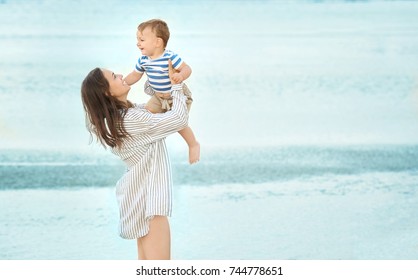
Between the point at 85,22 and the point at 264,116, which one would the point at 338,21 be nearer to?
the point at 85,22

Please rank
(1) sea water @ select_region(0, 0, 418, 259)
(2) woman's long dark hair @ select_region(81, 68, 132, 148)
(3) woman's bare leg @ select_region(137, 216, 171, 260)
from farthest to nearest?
(1) sea water @ select_region(0, 0, 418, 259) < (3) woman's bare leg @ select_region(137, 216, 171, 260) < (2) woman's long dark hair @ select_region(81, 68, 132, 148)

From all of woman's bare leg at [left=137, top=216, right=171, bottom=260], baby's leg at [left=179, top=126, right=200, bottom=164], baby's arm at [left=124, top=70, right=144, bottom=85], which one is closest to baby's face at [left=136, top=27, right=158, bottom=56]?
baby's arm at [left=124, top=70, right=144, bottom=85]

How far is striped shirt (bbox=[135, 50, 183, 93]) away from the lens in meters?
3.13

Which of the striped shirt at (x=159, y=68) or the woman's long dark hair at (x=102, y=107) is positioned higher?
the striped shirt at (x=159, y=68)

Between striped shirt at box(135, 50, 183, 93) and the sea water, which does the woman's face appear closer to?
striped shirt at box(135, 50, 183, 93)

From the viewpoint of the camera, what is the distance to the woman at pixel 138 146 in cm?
308

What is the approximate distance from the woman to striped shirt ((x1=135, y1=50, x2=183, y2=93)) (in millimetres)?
27

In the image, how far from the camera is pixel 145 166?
3186 millimetres

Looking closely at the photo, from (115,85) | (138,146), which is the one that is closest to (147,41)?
(115,85)

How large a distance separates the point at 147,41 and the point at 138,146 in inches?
12.4

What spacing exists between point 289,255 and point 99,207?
3.89 feet

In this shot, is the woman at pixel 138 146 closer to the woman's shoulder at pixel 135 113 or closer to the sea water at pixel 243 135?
the woman's shoulder at pixel 135 113

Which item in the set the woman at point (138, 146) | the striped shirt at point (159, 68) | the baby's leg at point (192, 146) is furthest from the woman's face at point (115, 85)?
the baby's leg at point (192, 146)

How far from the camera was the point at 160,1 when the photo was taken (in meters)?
12.1
